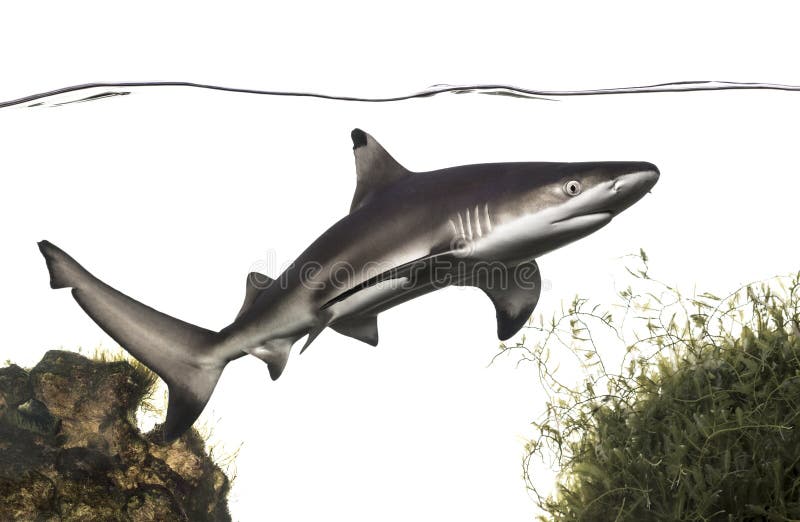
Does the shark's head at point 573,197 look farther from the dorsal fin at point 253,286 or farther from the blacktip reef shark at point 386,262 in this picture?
the dorsal fin at point 253,286

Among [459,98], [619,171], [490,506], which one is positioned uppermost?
[459,98]

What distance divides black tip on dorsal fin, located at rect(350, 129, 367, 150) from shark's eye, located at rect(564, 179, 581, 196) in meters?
0.64

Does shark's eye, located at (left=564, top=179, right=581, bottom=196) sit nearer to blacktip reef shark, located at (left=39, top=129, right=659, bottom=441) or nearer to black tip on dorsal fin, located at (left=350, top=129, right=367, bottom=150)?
blacktip reef shark, located at (left=39, top=129, right=659, bottom=441)

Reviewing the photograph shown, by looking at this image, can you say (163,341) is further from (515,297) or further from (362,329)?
(515,297)

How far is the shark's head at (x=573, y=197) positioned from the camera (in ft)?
6.03

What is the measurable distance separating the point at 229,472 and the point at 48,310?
2.57 feet

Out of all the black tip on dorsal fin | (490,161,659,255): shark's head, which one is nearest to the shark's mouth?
(490,161,659,255): shark's head

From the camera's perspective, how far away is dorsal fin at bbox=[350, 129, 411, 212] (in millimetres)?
2162

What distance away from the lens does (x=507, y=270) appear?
2176mm

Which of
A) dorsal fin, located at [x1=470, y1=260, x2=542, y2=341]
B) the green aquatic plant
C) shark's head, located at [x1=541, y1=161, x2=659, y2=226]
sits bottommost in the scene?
the green aquatic plant

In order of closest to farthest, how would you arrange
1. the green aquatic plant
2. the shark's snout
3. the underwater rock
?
1. the green aquatic plant
2. the shark's snout
3. the underwater rock

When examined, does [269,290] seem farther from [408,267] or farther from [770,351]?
[770,351]

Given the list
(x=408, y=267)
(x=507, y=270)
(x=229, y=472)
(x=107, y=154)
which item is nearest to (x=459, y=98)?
(x=507, y=270)

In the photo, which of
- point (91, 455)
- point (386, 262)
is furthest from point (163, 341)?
point (386, 262)
